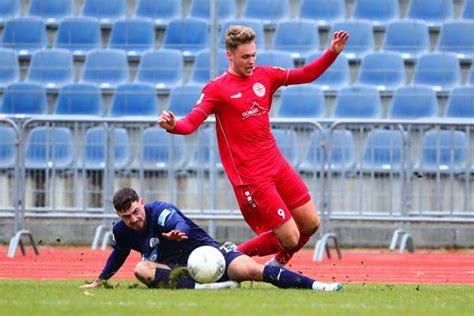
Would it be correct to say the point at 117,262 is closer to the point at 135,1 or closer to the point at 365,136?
the point at 365,136

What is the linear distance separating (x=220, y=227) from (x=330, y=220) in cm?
156

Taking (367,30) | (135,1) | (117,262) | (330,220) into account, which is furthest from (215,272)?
(135,1)

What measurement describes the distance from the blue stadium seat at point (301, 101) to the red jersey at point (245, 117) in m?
7.38

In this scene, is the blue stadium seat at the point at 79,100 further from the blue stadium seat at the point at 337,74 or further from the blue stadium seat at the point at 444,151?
the blue stadium seat at the point at 444,151

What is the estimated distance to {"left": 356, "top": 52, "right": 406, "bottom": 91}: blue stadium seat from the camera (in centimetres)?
1845

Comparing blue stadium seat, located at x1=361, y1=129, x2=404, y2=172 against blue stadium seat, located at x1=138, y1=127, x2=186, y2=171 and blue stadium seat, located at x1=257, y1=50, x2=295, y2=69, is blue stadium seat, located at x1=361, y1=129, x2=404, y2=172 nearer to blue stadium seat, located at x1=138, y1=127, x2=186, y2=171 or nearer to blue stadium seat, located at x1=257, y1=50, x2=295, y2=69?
blue stadium seat, located at x1=138, y1=127, x2=186, y2=171

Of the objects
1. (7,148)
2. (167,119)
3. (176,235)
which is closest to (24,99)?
(7,148)

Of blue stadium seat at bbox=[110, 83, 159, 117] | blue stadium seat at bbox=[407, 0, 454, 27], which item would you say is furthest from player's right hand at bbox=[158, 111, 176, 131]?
blue stadium seat at bbox=[407, 0, 454, 27]

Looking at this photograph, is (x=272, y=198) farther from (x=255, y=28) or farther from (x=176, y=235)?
(x=255, y=28)

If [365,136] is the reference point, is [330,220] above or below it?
below

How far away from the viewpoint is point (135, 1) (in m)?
20.5

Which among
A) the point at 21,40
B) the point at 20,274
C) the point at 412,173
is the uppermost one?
the point at 21,40

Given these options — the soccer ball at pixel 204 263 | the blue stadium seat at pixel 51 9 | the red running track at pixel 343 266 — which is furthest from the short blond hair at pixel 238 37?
the blue stadium seat at pixel 51 9

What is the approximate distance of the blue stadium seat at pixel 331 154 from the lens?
1537 cm
